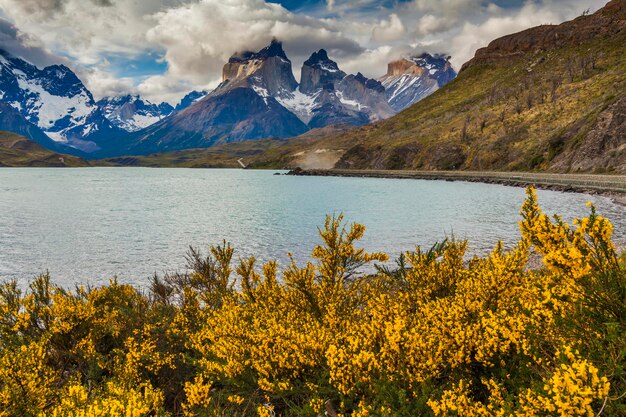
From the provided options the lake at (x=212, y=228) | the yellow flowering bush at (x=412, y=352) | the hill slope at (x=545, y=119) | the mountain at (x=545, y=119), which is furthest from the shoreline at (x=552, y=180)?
the yellow flowering bush at (x=412, y=352)

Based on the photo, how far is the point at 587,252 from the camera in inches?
203

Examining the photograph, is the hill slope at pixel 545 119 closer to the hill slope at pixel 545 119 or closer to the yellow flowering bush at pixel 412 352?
the hill slope at pixel 545 119

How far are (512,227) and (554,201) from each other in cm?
2276

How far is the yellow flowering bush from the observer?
4793 millimetres

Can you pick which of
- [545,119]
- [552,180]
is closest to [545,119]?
[545,119]

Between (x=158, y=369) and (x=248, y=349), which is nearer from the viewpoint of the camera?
(x=248, y=349)

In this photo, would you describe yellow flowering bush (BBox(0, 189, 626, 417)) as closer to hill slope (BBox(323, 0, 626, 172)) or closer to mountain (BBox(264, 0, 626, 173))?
hill slope (BBox(323, 0, 626, 172))

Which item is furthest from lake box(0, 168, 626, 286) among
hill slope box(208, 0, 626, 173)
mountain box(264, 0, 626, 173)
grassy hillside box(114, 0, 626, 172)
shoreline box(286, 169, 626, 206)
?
mountain box(264, 0, 626, 173)

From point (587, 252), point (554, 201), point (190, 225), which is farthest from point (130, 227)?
point (554, 201)

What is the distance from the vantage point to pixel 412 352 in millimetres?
5805

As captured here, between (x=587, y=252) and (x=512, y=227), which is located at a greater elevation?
(x=587, y=252)

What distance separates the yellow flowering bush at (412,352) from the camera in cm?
479

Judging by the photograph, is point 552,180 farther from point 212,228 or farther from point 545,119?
point 212,228

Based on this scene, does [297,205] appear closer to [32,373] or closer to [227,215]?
[227,215]
